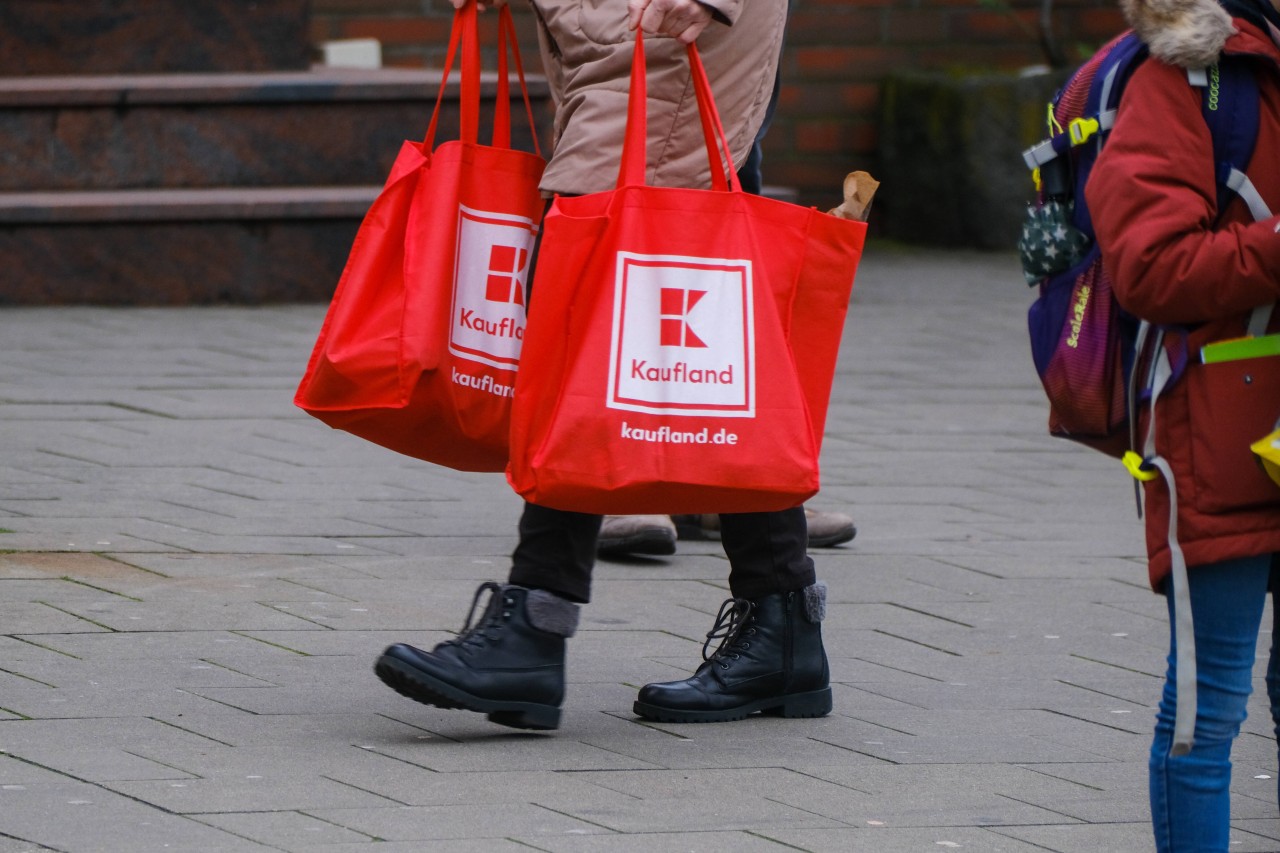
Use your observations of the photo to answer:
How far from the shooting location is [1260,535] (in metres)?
2.48

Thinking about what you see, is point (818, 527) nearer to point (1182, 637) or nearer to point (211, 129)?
point (1182, 637)

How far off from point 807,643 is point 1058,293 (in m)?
1.05

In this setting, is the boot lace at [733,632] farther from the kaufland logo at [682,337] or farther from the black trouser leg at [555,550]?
the kaufland logo at [682,337]

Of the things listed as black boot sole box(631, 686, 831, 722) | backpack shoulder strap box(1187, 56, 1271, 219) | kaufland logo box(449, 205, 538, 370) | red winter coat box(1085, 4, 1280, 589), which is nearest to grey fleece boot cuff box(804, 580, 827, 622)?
black boot sole box(631, 686, 831, 722)

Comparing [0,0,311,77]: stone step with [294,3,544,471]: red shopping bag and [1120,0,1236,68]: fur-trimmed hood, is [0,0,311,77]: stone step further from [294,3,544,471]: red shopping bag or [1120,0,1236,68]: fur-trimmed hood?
[1120,0,1236,68]: fur-trimmed hood

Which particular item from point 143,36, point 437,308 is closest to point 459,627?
point 437,308

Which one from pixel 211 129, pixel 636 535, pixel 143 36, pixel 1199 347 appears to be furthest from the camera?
pixel 143 36

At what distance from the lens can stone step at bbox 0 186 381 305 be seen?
8023mm

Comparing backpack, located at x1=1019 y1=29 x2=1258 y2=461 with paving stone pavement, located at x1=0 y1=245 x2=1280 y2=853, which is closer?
backpack, located at x1=1019 y1=29 x2=1258 y2=461

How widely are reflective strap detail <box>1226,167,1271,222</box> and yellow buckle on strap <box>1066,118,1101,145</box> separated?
0.58ft

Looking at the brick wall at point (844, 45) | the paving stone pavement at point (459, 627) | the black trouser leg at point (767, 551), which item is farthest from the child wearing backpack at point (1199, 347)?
the brick wall at point (844, 45)

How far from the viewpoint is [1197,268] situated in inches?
94.1

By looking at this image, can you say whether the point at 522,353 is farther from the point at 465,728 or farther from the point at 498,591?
the point at 465,728

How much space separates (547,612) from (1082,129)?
48.0 inches
